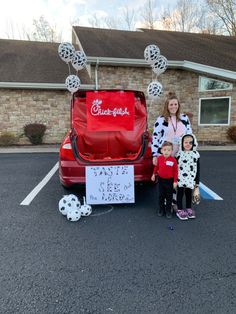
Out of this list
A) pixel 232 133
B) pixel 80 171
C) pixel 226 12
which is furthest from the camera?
pixel 226 12

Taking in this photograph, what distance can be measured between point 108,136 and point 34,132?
7204 millimetres

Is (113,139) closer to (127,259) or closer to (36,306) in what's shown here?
(127,259)

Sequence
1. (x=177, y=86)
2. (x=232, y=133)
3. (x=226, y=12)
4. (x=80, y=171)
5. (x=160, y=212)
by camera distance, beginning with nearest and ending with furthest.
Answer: (x=160, y=212), (x=80, y=171), (x=232, y=133), (x=177, y=86), (x=226, y=12)

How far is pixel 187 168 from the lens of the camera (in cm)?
359

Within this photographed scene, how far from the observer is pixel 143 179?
4.07 meters

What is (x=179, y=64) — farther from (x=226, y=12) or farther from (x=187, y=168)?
(x=226, y=12)

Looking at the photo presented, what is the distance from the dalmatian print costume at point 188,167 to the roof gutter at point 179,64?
26.6 feet

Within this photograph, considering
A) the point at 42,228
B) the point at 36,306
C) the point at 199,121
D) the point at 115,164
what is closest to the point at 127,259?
the point at 36,306

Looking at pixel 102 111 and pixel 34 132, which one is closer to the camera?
pixel 102 111

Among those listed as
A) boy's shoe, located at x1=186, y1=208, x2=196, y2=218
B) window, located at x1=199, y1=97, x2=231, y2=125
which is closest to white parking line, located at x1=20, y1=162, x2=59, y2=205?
boy's shoe, located at x1=186, y1=208, x2=196, y2=218

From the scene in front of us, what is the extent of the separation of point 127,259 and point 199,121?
1011 centimetres

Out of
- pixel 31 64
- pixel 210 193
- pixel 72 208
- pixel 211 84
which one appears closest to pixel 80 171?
pixel 72 208

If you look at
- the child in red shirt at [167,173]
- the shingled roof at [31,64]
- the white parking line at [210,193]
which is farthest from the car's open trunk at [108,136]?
the shingled roof at [31,64]

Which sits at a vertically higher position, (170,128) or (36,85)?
(36,85)
